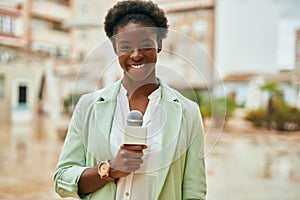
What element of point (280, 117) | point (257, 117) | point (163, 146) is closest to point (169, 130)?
point (163, 146)

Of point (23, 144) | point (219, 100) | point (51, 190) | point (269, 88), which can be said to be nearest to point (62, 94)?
point (23, 144)

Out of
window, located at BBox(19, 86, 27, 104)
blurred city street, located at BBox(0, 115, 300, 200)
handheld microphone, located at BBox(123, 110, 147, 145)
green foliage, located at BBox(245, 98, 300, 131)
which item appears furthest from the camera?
window, located at BBox(19, 86, 27, 104)

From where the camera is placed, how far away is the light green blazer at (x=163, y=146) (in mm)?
607

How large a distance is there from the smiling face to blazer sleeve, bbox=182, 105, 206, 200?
0.36ft

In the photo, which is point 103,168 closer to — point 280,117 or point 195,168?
point 195,168

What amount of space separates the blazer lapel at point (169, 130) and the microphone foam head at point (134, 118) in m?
0.05

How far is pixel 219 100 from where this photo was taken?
75 centimetres

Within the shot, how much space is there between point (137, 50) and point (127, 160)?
0.52ft

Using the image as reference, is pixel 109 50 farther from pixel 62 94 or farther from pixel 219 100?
pixel 62 94

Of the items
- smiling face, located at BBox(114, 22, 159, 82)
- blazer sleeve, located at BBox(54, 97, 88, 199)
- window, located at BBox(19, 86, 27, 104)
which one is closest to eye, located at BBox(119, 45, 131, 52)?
smiling face, located at BBox(114, 22, 159, 82)

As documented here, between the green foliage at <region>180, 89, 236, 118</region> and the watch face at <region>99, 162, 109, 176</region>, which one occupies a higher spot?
the green foliage at <region>180, 89, 236, 118</region>

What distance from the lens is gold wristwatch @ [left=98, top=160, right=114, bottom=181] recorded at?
58cm

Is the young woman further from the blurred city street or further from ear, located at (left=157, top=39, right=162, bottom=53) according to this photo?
the blurred city street

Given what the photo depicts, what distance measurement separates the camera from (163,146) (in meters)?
0.61
